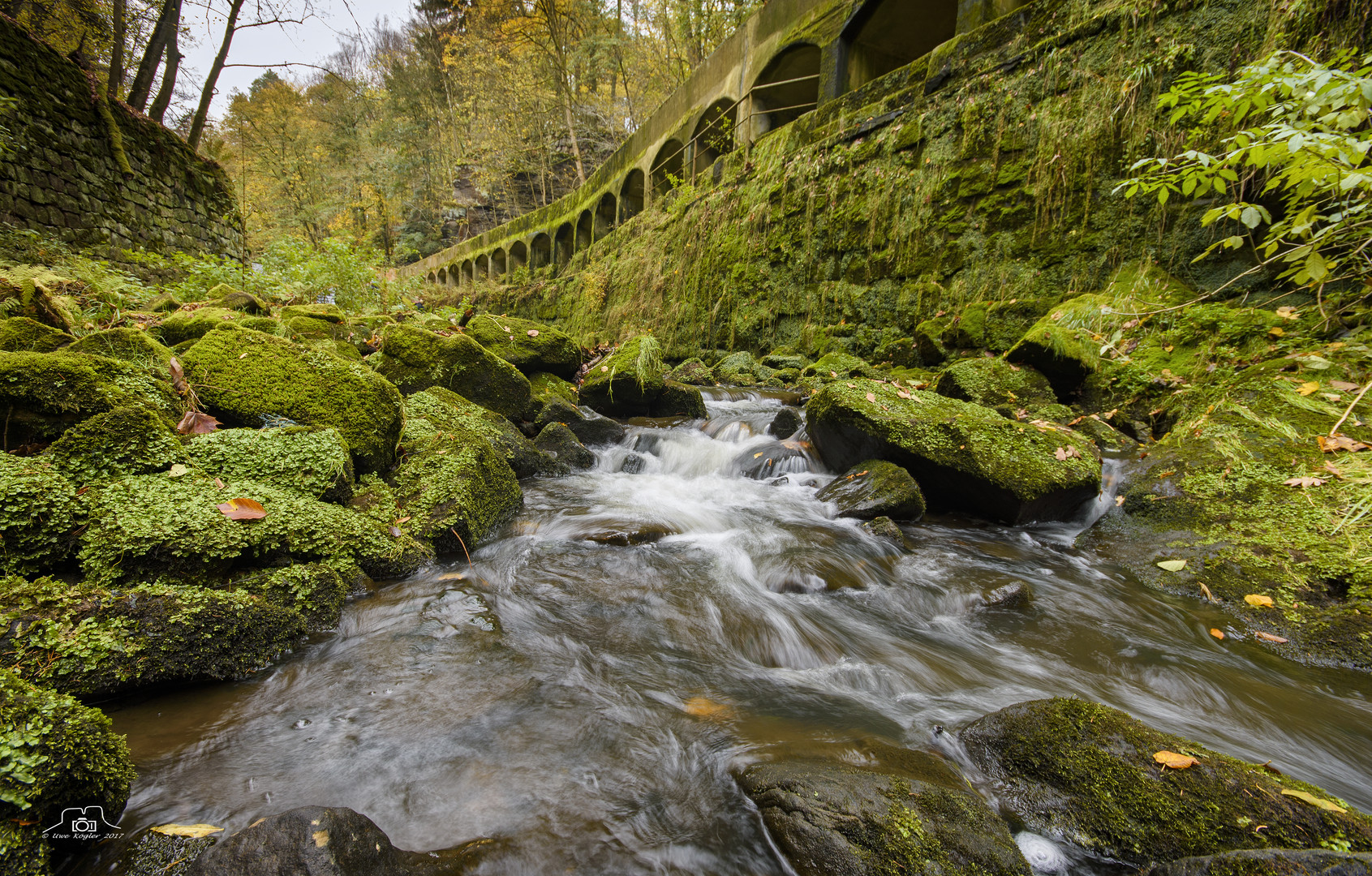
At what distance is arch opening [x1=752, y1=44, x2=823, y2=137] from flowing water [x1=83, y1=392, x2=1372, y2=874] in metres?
12.3

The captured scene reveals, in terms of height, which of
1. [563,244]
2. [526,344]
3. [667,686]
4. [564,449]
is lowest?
[667,686]

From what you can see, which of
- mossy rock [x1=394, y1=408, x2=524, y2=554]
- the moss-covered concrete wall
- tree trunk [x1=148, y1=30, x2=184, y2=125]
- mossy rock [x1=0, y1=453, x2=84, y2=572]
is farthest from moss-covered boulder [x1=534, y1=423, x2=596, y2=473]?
tree trunk [x1=148, y1=30, x2=184, y2=125]

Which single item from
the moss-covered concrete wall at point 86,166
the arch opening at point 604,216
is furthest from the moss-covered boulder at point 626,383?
the arch opening at point 604,216

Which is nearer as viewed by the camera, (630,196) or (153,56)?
(153,56)

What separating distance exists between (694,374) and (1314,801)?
31.9 ft

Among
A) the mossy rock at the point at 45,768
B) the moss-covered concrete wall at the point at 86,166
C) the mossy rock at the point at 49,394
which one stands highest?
the moss-covered concrete wall at the point at 86,166

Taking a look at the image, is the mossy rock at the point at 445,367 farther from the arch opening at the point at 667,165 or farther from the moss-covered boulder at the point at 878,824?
the arch opening at the point at 667,165

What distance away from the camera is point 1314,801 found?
146cm

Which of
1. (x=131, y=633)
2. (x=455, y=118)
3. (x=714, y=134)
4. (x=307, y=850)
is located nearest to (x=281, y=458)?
(x=131, y=633)

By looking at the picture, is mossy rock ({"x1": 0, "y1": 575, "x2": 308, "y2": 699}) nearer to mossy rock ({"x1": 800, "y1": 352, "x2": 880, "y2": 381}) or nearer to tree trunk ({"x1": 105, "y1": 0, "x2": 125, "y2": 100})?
mossy rock ({"x1": 800, "y1": 352, "x2": 880, "y2": 381})

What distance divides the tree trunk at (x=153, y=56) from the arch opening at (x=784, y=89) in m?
12.1

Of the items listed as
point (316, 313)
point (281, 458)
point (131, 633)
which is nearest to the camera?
point (131, 633)

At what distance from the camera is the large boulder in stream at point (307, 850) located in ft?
3.94

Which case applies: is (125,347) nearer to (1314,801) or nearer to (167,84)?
(1314,801)
